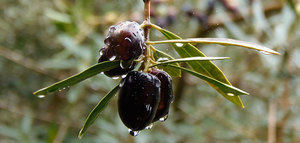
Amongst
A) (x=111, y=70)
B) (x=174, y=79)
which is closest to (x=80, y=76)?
(x=111, y=70)

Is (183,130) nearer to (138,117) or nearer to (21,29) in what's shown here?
(21,29)

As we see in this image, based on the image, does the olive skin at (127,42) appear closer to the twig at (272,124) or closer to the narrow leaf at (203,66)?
the narrow leaf at (203,66)

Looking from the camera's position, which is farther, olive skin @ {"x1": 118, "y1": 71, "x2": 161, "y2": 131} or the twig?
the twig

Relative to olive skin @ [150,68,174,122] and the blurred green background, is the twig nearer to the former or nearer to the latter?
the blurred green background

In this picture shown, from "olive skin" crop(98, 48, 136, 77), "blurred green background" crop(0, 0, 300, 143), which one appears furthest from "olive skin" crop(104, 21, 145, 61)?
"blurred green background" crop(0, 0, 300, 143)

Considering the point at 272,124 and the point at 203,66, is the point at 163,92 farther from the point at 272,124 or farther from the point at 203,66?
the point at 272,124

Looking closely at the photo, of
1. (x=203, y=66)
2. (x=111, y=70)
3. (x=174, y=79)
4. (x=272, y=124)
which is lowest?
(x=272, y=124)
